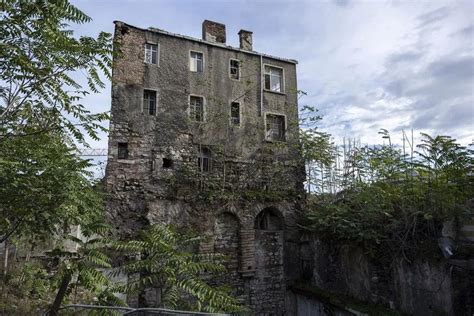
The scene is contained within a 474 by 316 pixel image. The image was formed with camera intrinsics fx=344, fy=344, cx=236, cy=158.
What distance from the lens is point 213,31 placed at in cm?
1605

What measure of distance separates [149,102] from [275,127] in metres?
5.98

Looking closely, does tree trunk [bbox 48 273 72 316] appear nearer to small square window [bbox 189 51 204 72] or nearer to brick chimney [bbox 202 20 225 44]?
small square window [bbox 189 51 204 72]

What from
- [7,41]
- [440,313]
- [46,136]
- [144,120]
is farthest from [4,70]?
[440,313]

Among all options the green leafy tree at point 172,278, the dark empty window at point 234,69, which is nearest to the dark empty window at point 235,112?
the dark empty window at point 234,69

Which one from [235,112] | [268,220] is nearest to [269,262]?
[268,220]

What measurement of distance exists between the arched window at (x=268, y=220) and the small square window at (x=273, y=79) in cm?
590

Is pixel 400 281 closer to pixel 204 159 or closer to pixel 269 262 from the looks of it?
pixel 269 262

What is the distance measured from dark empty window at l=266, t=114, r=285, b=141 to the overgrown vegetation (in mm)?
4132

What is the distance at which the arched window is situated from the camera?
1519 centimetres

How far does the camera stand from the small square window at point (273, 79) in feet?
54.9

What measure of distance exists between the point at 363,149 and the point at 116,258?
9.87 m

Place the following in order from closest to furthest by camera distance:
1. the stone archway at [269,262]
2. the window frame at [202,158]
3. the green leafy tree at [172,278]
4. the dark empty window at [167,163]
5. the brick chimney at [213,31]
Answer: the green leafy tree at [172,278] → the dark empty window at [167,163] → the stone archway at [269,262] → the window frame at [202,158] → the brick chimney at [213,31]

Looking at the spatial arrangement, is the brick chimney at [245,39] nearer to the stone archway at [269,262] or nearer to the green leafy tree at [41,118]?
→ the stone archway at [269,262]

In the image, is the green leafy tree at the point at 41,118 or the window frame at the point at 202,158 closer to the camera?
the green leafy tree at the point at 41,118
